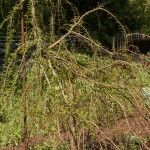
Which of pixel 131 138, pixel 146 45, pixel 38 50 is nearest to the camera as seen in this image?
pixel 38 50

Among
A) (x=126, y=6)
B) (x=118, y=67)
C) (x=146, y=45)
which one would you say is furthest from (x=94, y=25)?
(x=118, y=67)

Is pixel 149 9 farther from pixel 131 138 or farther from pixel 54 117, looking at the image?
pixel 54 117

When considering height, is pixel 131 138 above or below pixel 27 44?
below

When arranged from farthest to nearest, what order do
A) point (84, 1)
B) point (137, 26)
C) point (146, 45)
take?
point (137, 26) < point (84, 1) < point (146, 45)

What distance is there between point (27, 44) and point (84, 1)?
11.4 m

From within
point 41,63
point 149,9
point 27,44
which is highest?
point 149,9

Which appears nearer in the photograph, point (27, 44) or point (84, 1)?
point (27, 44)

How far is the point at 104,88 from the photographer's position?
1.65 m

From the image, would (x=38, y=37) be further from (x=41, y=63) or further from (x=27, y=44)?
(x=41, y=63)

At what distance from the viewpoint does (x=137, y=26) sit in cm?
1420

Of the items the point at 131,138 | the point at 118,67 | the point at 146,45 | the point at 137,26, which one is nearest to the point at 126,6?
the point at 137,26

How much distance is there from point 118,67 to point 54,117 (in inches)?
29.9

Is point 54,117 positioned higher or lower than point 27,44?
lower

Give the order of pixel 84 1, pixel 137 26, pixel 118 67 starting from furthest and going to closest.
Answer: pixel 137 26, pixel 84 1, pixel 118 67
